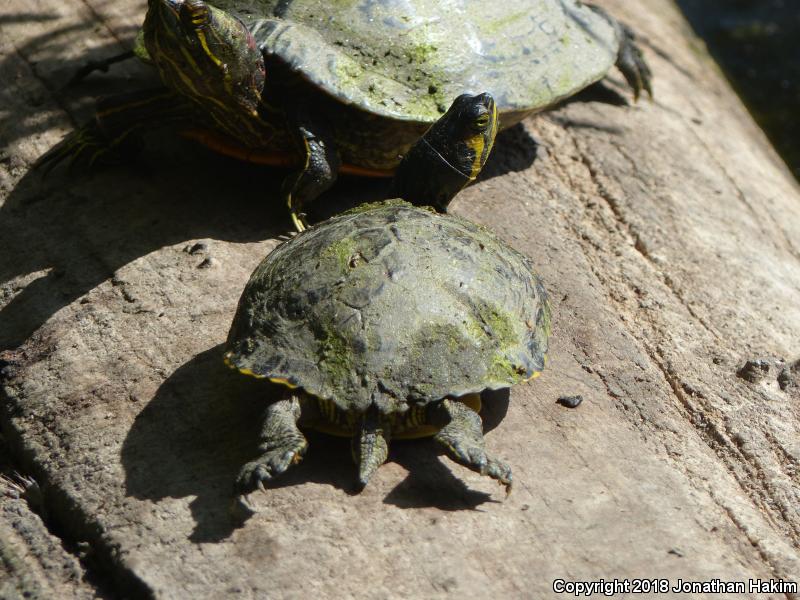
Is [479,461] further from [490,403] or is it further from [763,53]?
[763,53]

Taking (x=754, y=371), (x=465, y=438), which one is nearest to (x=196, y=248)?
(x=465, y=438)

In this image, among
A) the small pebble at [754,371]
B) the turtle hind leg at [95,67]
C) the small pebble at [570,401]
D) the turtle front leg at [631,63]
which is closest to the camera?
the small pebble at [570,401]

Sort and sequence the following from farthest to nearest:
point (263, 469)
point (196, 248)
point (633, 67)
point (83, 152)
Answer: point (633, 67) → point (83, 152) → point (196, 248) → point (263, 469)

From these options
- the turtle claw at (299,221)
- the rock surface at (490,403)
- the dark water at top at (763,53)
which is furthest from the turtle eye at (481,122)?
the dark water at top at (763,53)

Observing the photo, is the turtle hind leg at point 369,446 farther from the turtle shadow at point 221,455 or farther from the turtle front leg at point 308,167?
the turtle front leg at point 308,167

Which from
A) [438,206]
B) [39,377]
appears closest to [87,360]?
[39,377]

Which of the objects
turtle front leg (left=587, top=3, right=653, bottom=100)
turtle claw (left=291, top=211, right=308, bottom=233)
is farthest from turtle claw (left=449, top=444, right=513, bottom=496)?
turtle front leg (left=587, top=3, right=653, bottom=100)
